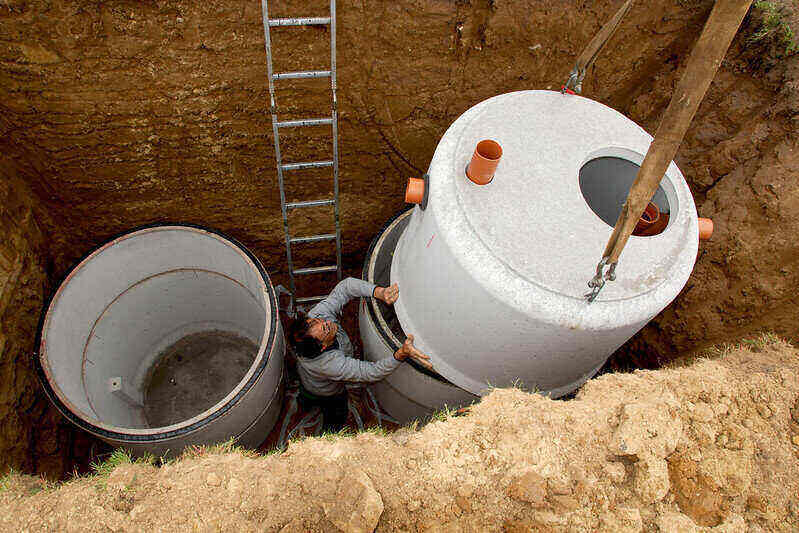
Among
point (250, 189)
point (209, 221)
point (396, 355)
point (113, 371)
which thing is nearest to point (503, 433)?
point (396, 355)

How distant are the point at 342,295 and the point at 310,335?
557 millimetres

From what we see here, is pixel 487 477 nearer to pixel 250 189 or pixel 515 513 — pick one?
pixel 515 513

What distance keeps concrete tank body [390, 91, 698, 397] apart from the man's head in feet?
2.44

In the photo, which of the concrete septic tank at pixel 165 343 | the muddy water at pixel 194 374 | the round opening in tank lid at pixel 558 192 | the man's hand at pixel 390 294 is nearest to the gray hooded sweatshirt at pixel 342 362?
the man's hand at pixel 390 294

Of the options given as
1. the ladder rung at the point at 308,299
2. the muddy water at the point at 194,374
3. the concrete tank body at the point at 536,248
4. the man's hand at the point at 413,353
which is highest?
the concrete tank body at the point at 536,248

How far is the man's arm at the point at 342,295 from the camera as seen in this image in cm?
381

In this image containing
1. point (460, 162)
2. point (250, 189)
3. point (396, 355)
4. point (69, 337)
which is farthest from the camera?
point (250, 189)

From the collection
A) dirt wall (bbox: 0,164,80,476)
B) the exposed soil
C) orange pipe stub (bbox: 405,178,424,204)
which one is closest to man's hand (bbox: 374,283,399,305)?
orange pipe stub (bbox: 405,178,424,204)

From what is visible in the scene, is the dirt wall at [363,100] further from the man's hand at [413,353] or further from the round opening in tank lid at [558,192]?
the man's hand at [413,353]

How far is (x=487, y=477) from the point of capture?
2197 mm

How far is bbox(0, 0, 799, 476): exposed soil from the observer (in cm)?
366

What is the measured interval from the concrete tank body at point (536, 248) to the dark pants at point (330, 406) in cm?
157

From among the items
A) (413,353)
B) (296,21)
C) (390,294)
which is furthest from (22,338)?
(296,21)

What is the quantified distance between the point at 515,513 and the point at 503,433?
363mm
